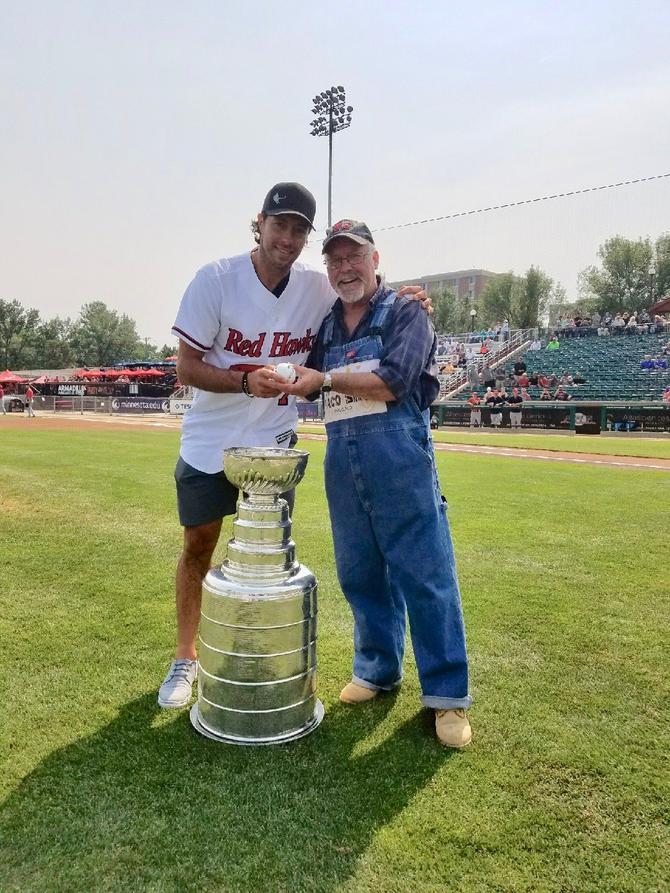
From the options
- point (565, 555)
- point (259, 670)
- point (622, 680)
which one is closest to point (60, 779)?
point (259, 670)

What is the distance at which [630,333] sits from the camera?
128ft

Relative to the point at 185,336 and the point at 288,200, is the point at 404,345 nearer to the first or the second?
the point at 288,200

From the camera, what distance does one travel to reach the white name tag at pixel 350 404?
259 centimetres

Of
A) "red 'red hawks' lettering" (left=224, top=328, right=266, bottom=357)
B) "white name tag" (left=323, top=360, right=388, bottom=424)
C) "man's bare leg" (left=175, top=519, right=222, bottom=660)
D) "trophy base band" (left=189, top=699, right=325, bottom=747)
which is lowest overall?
"trophy base band" (left=189, top=699, right=325, bottom=747)

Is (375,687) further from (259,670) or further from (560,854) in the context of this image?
(560,854)

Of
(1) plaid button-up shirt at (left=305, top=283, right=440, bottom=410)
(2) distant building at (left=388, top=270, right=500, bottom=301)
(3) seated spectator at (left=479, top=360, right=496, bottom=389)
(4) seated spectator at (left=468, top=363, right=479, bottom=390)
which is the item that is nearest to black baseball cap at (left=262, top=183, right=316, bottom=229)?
(1) plaid button-up shirt at (left=305, top=283, right=440, bottom=410)

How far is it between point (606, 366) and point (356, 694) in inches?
1418

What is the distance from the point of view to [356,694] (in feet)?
9.13

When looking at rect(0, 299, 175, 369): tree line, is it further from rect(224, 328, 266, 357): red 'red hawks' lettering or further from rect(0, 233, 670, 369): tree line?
rect(224, 328, 266, 357): red 'red hawks' lettering

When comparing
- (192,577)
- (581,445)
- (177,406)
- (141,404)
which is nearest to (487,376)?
(177,406)

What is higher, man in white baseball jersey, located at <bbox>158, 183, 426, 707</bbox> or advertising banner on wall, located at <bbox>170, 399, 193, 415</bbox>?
man in white baseball jersey, located at <bbox>158, 183, 426, 707</bbox>

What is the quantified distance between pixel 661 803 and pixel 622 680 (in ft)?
3.17

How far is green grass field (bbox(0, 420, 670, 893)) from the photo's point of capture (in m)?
→ 1.76

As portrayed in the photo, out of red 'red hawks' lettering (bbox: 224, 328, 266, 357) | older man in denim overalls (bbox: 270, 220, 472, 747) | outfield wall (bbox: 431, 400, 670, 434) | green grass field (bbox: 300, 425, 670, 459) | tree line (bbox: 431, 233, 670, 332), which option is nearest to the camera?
older man in denim overalls (bbox: 270, 220, 472, 747)
